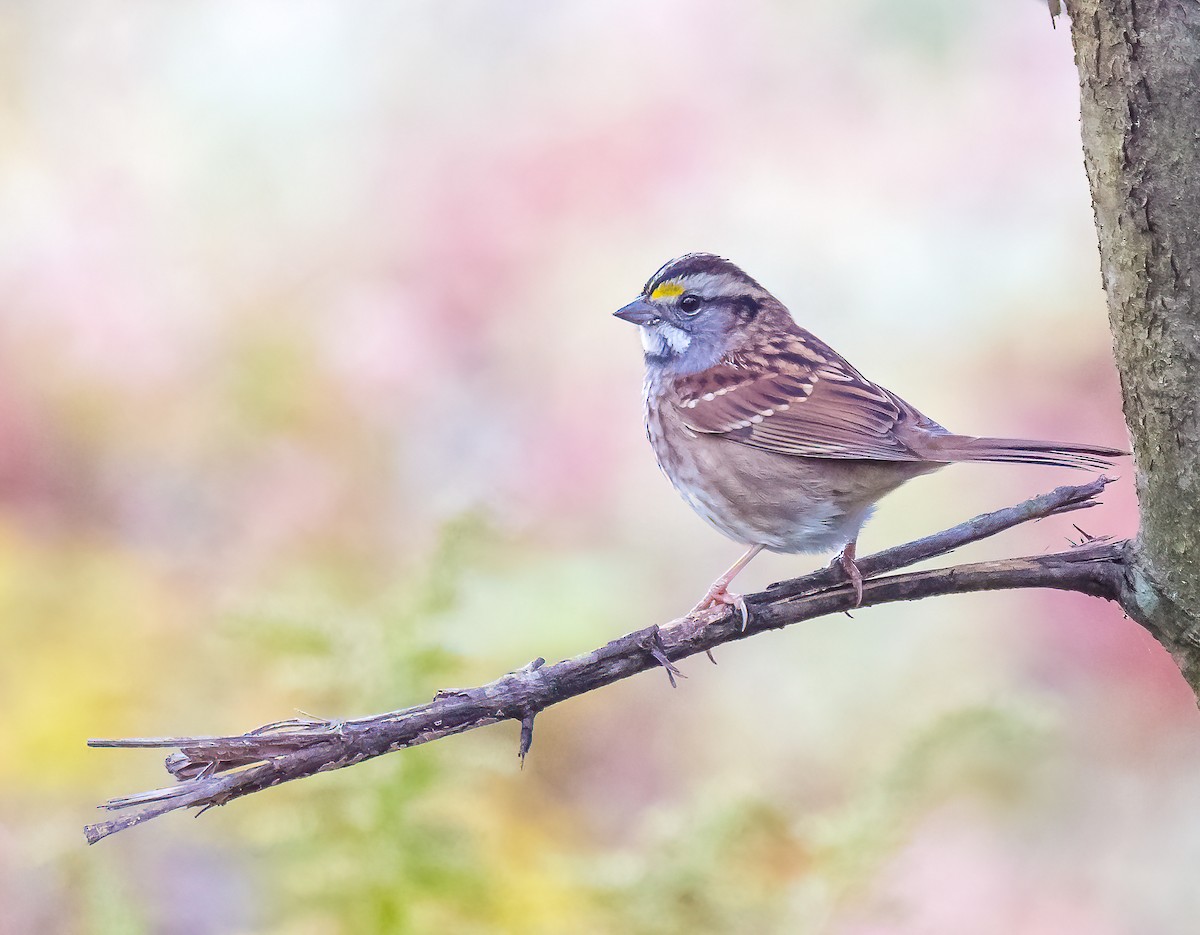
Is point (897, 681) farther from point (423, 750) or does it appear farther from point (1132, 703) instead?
point (423, 750)

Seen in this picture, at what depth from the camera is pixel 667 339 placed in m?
2.42

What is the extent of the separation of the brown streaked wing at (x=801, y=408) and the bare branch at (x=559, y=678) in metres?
0.60

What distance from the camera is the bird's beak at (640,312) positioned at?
2369 mm

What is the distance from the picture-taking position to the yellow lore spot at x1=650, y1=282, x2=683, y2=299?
93.0 inches

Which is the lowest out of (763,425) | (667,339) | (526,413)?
(763,425)

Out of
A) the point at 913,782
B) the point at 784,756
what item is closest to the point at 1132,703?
the point at 784,756

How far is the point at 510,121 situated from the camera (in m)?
Result: 4.60

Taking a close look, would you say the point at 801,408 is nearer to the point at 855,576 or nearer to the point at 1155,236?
the point at 855,576

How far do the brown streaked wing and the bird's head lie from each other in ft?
0.25

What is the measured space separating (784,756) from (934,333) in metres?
1.40

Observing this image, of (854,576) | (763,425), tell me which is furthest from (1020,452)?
(763,425)

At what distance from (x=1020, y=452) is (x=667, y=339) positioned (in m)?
0.88

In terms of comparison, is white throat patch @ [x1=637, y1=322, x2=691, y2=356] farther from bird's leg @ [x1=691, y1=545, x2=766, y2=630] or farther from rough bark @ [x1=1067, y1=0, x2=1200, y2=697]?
rough bark @ [x1=1067, y1=0, x2=1200, y2=697]

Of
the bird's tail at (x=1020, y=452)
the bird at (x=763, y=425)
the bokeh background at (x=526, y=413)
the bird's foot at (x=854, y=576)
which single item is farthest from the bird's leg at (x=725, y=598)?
the bokeh background at (x=526, y=413)
